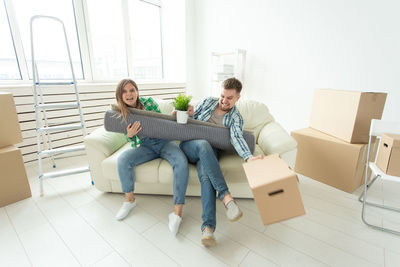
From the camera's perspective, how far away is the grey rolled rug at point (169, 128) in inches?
60.7

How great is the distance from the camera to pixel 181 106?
147 cm

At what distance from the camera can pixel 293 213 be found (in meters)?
1.01

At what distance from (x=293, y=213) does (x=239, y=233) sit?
1.68ft

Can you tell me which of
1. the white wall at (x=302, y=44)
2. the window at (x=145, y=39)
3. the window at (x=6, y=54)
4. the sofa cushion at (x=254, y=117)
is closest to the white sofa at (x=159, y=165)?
the sofa cushion at (x=254, y=117)

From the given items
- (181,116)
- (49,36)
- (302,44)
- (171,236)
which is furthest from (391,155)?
(49,36)

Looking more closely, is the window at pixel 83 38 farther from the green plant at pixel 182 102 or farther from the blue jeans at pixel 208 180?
the blue jeans at pixel 208 180

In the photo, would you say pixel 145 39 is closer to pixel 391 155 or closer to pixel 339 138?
pixel 339 138

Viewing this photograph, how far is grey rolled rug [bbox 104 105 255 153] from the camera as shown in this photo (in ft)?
5.06

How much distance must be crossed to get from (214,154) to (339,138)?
127 cm

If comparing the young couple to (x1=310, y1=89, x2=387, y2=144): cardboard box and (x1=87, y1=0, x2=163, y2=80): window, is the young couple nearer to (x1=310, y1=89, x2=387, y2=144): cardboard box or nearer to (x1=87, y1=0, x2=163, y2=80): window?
(x1=310, y1=89, x2=387, y2=144): cardboard box

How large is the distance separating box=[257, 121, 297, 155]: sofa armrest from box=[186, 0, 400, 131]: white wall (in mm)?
1147

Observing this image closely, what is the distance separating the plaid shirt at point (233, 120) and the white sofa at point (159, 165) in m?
0.18

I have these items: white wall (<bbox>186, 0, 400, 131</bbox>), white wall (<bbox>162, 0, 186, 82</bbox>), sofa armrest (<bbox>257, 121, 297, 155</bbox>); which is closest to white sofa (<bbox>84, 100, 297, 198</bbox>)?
sofa armrest (<bbox>257, 121, 297, 155</bbox>)

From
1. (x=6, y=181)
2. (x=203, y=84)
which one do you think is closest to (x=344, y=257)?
(x=6, y=181)
